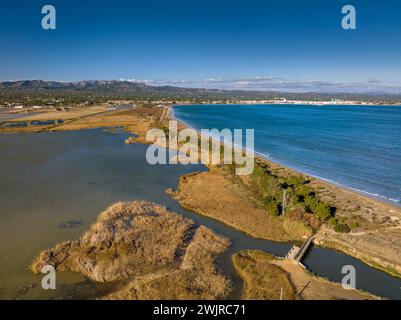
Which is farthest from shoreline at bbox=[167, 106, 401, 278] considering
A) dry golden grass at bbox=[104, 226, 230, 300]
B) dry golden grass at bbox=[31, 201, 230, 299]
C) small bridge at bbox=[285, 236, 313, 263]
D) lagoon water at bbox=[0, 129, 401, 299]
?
dry golden grass at bbox=[104, 226, 230, 300]

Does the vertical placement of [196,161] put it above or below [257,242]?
above

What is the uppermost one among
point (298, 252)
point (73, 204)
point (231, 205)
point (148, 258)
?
point (73, 204)

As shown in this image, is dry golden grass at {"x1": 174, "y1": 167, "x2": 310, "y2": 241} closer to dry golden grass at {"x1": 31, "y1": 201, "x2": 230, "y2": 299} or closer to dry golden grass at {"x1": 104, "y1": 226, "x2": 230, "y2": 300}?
dry golden grass at {"x1": 31, "y1": 201, "x2": 230, "y2": 299}

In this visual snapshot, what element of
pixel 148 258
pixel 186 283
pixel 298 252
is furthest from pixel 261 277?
pixel 148 258

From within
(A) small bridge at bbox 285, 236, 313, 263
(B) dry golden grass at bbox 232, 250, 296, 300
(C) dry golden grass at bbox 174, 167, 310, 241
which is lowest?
(B) dry golden grass at bbox 232, 250, 296, 300

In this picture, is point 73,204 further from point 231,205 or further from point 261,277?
point 261,277
